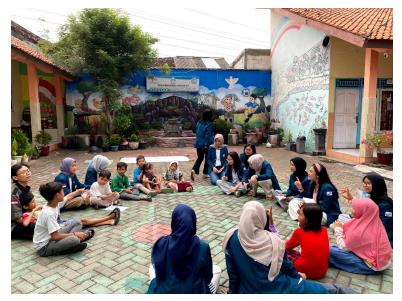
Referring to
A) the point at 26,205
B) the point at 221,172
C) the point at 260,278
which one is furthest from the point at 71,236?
the point at 221,172

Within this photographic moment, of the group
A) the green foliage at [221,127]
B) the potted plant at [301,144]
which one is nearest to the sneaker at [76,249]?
the potted plant at [301,144]

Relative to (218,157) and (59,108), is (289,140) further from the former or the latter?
(59,108)

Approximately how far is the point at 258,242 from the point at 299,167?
117 inches

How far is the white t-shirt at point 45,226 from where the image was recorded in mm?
3604

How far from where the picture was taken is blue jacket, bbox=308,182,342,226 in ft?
14.7

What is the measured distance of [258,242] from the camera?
255 cm

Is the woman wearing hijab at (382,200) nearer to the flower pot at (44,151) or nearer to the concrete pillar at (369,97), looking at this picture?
the concrete pillar at (369,97)

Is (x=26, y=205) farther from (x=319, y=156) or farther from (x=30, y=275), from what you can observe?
(x=319, y=156)

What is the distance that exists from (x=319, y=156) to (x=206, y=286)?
956 centimetres

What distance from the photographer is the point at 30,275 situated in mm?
3346

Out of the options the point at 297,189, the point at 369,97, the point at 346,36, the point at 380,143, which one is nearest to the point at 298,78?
the point at 346,36

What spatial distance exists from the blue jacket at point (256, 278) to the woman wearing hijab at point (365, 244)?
0.90 metres

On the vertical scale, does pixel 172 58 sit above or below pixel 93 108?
above

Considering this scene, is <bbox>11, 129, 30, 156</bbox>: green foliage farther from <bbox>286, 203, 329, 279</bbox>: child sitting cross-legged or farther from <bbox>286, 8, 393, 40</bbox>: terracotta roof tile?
<bbox>286, 8, 393, 40</bbox>: terracotta roof tile
